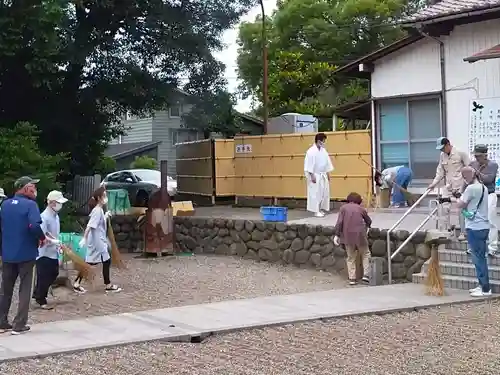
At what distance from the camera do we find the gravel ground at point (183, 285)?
1131 cm

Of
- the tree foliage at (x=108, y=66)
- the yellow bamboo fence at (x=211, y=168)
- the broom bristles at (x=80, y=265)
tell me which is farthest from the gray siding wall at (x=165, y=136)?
the broom bristles at (x=80, y=265)

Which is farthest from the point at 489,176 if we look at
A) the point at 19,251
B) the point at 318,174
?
the point at 19,251

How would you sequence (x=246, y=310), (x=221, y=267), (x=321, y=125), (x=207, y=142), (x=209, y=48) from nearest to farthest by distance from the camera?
1. (x=246, y=310)
2. (x=221, y=267)
3. (x=209, y=48)
4. (x=207, y=142)
5. (x=321, y=125)

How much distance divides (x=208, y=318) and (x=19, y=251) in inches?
92.7

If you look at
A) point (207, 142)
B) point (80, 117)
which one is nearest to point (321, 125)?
point (207, 142)

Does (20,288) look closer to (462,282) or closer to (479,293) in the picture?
(479,293)

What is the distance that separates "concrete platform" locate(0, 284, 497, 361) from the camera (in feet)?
28.2

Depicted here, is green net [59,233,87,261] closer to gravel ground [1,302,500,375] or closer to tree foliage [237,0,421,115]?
gravel ground [1,302,500,375]

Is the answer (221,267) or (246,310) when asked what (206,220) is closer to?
(221,267)

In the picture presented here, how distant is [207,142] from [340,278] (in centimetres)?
1010

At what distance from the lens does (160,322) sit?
380 inches

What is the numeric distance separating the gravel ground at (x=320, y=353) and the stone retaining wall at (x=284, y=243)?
3.48m

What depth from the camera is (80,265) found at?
39.6 feet

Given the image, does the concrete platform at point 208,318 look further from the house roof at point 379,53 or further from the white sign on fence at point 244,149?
the white sign on fence at point 244,149
